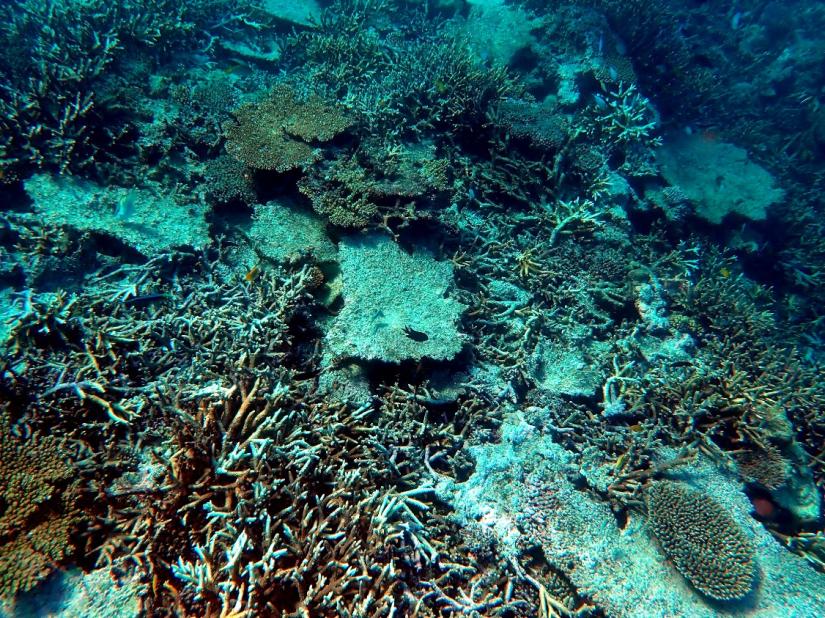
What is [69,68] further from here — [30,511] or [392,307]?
[30,511]

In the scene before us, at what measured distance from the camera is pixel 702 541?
375cm

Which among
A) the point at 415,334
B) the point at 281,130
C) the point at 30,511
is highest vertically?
the point at 281,130

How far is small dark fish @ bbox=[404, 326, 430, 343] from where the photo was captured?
4.01 meters

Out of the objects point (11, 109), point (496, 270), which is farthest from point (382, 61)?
point (11, 109)

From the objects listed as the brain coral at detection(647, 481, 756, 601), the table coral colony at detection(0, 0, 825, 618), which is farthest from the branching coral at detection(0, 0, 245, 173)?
the brain coral at detection(647, 481, 756, 601)

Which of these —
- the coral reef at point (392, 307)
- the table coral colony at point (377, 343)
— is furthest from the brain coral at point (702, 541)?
the coral reef at point (392, 307)

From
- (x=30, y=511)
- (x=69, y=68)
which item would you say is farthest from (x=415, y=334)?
(x=69, y=68)

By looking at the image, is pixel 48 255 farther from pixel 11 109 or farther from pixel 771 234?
pixel 771 234

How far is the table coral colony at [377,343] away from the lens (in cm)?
279

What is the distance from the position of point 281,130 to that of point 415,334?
304 centimetres

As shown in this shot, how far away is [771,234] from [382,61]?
806cm

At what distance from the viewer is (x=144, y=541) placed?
2.65 m

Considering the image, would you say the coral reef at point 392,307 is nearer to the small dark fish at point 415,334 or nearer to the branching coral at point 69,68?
the small dark fish at point 415,334

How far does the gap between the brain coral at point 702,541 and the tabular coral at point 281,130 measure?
4.94 meters
